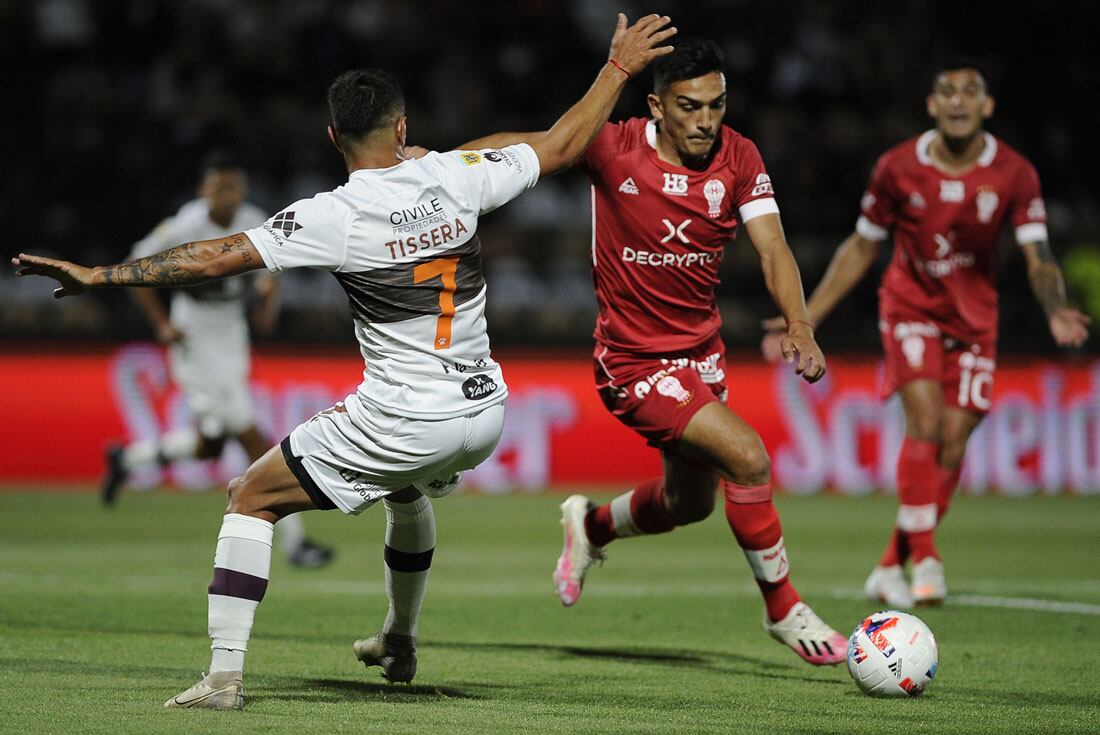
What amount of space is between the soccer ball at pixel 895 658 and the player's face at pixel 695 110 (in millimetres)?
2136

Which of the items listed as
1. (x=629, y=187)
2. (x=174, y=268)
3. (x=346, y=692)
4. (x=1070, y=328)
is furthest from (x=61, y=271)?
(x=1070, y=328)

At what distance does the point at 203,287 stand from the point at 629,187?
5342mm

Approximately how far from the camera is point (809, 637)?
6.30 m

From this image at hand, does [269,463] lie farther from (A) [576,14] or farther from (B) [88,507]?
(A) [576,14]

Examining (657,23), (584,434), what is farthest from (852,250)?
(584,434)

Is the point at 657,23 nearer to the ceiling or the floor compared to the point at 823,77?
Result: nearer to the floor

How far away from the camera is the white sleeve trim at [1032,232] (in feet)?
28.6

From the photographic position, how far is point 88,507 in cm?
1369

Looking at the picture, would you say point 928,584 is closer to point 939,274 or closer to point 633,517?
point 939,274

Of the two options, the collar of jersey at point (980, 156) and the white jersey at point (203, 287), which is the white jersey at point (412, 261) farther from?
the white jersey at point (203, 287)

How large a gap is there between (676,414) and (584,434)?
8.80 m

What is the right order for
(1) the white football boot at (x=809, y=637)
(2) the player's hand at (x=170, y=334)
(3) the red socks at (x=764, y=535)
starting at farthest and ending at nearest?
(2) the player's hand at (x=170, y=334), (3) the red socks at (x=764, y=535), (1) the white football boot at (x=809, y=637)

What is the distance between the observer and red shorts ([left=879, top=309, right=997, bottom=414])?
877 centimetres

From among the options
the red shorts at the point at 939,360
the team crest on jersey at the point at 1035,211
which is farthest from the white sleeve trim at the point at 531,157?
the team crest on jersey at the point at 1035,211
